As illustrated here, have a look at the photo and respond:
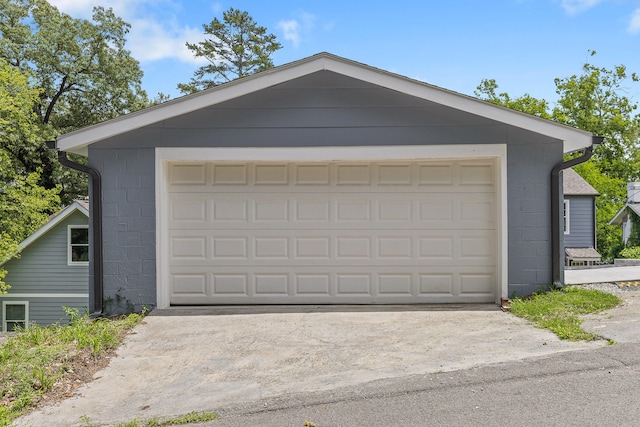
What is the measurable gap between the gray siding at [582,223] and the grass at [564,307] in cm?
1486

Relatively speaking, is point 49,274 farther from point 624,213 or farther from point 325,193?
point 624,213

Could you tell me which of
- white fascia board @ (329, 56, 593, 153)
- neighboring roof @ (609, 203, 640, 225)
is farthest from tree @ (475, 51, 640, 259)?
white fascia board @ (329, 56, 593, 153)

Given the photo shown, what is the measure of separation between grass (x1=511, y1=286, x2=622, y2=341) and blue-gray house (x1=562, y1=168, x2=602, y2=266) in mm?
14551

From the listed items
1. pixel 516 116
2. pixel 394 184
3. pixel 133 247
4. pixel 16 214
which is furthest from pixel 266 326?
pixel 16 214

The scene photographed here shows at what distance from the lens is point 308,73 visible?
23.2ft

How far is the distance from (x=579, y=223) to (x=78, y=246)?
19218mm

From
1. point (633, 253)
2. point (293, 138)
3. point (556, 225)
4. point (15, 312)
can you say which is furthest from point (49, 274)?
point (633, 253)

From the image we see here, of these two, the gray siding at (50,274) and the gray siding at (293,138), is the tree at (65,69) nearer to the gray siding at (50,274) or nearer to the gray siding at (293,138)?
the gray siding at (50,274)

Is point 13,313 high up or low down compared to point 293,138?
down

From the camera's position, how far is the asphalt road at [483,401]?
332 centimetres

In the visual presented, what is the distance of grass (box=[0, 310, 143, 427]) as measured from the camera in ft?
13.1

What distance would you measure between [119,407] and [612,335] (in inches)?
189

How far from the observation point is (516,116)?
6.95 metres

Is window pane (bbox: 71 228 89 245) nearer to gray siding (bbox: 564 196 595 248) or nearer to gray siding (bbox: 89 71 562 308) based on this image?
gray siding (bbox: 89 71 562 308)
